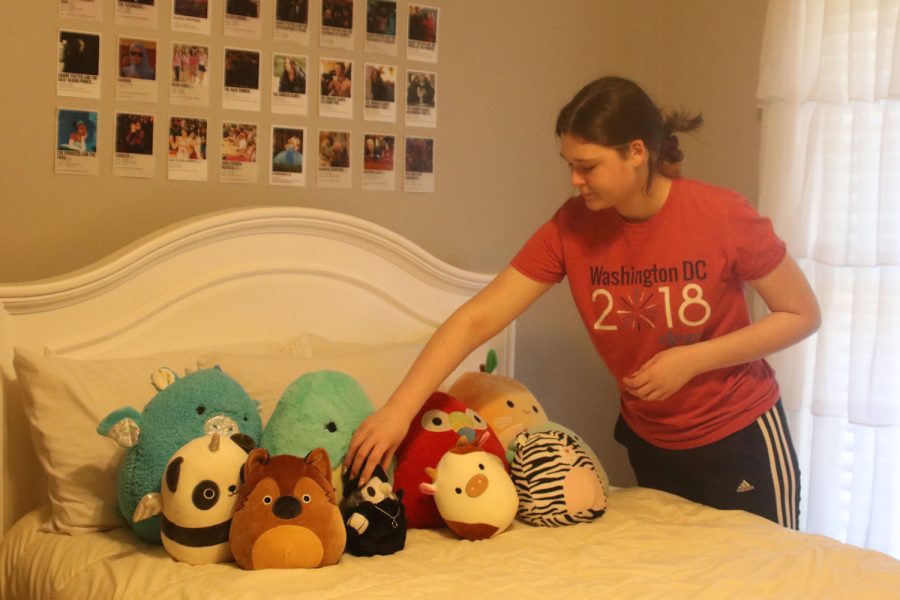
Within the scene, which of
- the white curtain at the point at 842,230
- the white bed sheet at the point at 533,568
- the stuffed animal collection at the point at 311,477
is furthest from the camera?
the white curtain at the point at 842,230

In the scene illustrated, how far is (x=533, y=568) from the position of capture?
162 cm

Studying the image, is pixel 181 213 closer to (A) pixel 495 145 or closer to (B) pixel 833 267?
(A) pixel 495 145

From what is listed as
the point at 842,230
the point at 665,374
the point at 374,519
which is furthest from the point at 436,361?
the point at 842,230

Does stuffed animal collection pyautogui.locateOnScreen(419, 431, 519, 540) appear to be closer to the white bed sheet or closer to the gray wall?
the white bed sheet

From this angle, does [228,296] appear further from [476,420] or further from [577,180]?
[577,180]

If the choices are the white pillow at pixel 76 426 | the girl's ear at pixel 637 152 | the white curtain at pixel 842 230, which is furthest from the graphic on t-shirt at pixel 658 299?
the white pillow at pixel 76 426

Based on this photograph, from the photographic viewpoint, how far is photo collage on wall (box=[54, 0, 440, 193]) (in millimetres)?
2273

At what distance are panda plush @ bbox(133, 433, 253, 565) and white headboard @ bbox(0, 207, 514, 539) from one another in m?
0.57

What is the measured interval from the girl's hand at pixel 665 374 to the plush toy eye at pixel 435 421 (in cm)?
41

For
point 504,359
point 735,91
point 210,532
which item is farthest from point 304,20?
point 210,532

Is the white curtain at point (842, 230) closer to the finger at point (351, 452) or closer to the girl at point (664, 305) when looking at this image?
the girl at point (664, 305)

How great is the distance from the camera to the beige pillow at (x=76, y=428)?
6.09 feet

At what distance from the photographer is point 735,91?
110 inches

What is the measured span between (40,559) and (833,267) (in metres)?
1.94
